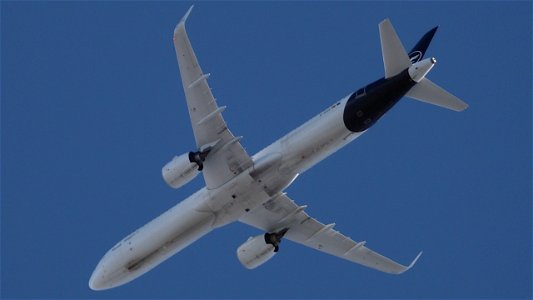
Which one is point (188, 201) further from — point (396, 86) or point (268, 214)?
point (396, 86)

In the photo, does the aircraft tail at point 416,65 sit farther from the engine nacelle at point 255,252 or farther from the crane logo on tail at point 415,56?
the engine nacelle at point 255,252

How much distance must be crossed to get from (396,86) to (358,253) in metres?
12.6

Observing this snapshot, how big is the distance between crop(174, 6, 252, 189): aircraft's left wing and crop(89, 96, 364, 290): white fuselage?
1.92 ft

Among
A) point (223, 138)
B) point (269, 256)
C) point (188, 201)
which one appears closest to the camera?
point (223, 138)

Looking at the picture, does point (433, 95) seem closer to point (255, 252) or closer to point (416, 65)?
point (416, 65)

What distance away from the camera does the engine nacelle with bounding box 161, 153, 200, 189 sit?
46.2 metres

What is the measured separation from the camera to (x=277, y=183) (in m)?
47.0

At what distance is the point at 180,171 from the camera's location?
1822 inches

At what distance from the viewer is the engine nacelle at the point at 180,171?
152ft

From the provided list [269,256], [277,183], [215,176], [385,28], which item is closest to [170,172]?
[215,176]

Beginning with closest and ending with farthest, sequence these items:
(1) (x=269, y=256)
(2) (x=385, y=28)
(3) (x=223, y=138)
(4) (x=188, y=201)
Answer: (2) (x=385, y=28) → (3) (x=223, y=138) → (4) (x=188, y=201) → (1) (x=269, y=256)

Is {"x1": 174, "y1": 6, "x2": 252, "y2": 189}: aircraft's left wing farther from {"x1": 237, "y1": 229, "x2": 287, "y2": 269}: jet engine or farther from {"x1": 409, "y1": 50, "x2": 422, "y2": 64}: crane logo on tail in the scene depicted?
{"x1": 409, "y1": 50, "x2": 422, "y2": 64}: crane logo on tail

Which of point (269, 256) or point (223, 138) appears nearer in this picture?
point (223, 138)

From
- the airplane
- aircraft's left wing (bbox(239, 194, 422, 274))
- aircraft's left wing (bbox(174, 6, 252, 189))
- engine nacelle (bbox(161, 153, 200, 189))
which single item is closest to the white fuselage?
the airplane
